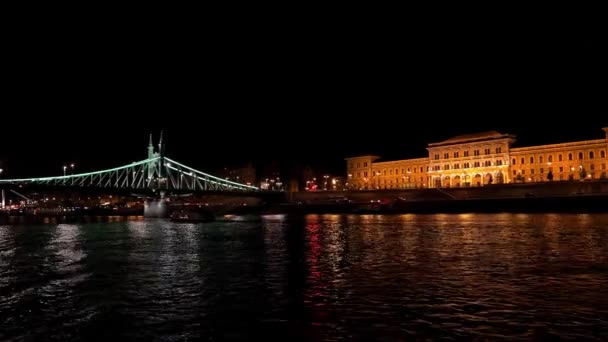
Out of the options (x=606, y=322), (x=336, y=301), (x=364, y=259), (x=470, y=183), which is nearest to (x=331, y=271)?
(x=364, y=259)

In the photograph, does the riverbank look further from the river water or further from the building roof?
the river water

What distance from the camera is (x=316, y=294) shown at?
1409cm

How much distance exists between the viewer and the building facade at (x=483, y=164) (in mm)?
90125

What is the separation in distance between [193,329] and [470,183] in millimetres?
104268

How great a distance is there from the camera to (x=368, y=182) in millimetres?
126625

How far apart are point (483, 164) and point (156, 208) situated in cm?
5907

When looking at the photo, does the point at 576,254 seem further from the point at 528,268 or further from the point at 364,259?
the point at 364,259

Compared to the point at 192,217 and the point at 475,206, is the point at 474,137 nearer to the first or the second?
the point at 475,206

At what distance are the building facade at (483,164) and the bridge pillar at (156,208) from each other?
51.3 m

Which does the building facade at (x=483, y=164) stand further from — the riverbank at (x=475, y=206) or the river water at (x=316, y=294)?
the river water at (x=316, y=294)

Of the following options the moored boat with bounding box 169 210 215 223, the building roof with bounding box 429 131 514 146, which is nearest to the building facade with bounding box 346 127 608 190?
the building roof with bounding box 429 131 514 146

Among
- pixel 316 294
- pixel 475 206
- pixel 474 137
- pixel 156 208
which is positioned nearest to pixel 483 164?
pixel 474 137

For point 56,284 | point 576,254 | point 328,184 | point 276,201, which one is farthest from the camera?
point 328,184

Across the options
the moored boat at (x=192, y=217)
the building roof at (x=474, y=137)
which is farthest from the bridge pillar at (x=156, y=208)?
the building roof at (x=474, y=137)
